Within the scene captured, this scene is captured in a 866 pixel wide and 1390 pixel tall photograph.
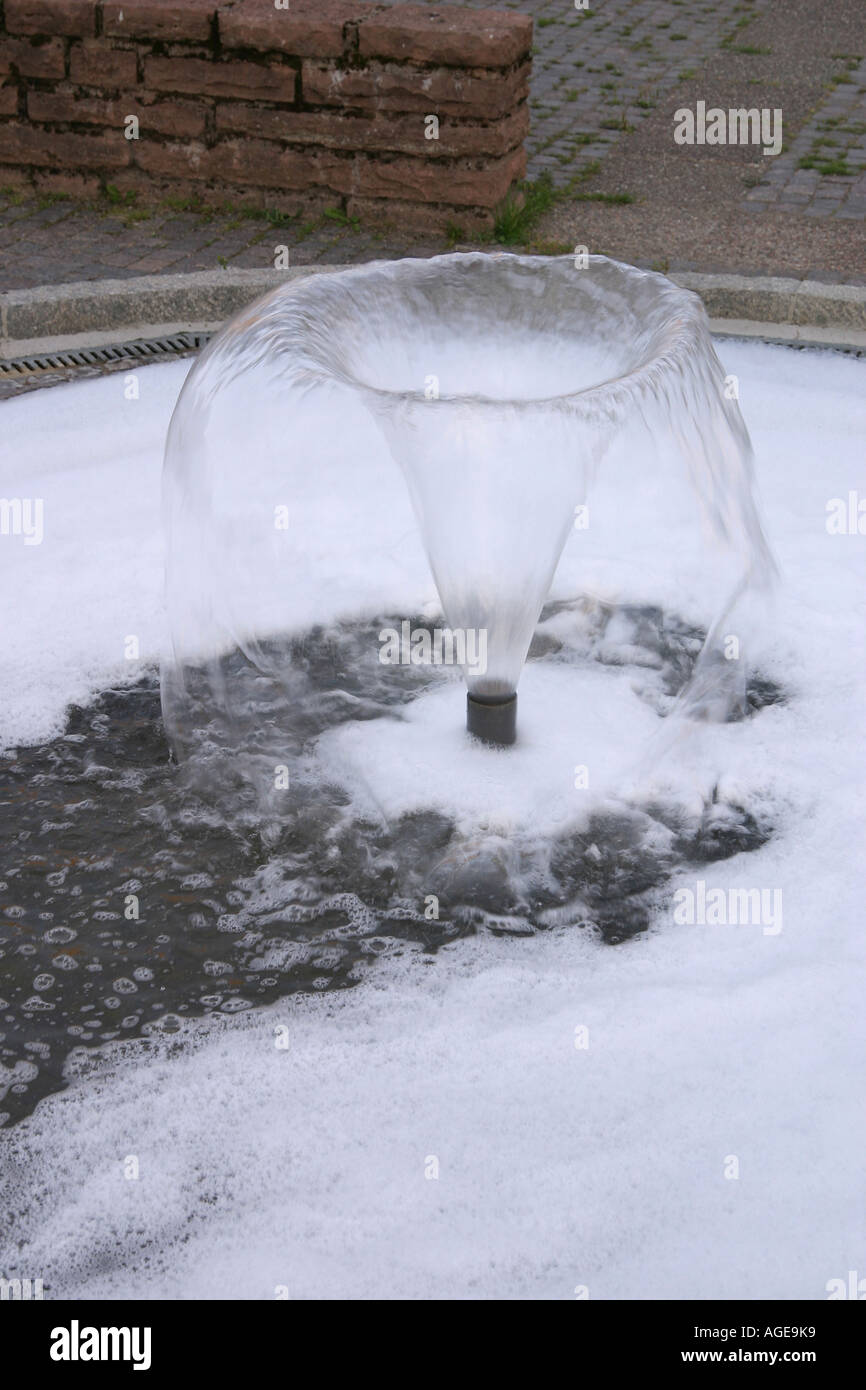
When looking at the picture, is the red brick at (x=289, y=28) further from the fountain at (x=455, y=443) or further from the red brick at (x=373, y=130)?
the fountain at (x=455, y=443)

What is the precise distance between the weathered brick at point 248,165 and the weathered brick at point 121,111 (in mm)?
80

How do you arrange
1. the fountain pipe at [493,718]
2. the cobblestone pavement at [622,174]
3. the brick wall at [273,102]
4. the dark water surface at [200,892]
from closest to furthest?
the dark water surface at [200,892]
the fountain pipe at [493,718]
the brick wall at [273,102]
the cobblestone pavement at [622,174]

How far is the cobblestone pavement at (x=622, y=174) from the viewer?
633 cm

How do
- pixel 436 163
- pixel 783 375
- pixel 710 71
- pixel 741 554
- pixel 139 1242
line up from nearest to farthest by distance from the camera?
pixel 139 1242
pixel 741 554
pixel 783 375
pixel 436 163
pixel 710 71

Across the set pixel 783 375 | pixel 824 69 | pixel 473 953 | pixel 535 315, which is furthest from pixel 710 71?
pixel 473 953

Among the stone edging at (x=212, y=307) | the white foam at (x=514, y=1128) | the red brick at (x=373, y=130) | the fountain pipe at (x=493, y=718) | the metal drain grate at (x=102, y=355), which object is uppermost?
the red brick at (x=373, y=130)

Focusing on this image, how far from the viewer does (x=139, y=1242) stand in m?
2.56

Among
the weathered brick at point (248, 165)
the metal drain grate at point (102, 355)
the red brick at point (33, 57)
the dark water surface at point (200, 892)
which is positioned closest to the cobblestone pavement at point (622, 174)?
the weathered brick at point (248, 165)

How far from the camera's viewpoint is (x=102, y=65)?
657cm

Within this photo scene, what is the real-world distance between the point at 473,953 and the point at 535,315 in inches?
69.2

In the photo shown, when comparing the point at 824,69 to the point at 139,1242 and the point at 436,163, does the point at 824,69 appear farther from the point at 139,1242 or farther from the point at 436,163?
the point at 139,1242

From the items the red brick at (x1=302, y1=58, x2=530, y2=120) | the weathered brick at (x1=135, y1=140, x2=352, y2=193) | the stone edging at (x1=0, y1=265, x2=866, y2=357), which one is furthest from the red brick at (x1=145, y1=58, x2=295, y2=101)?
the stone edging at (x1=0, y1=265, x2=866, y2=357)

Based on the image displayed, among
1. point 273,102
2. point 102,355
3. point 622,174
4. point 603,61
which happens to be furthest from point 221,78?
point 603,61

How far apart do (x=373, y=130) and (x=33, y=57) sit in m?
1.59
